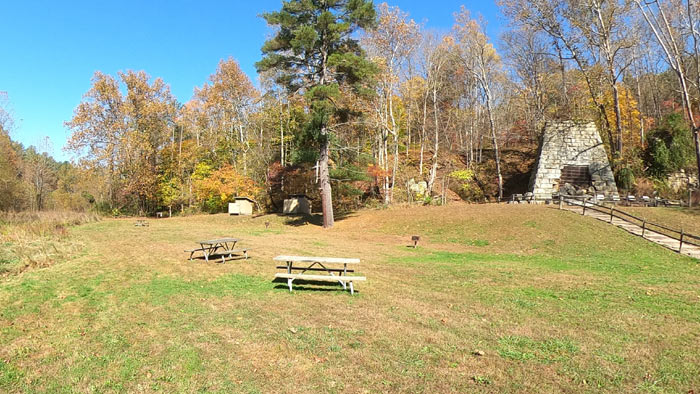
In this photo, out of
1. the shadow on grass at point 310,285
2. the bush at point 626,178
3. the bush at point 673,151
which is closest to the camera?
the shadow on grass at point 310,285

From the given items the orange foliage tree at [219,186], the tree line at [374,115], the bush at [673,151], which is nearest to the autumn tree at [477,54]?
the tree line at [374,115]

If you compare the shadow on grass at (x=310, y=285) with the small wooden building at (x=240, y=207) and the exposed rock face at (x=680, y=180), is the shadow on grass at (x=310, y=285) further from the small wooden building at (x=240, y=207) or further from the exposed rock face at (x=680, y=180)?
the exposed rock face at (x=680, y=180)

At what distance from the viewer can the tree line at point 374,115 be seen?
2345cm

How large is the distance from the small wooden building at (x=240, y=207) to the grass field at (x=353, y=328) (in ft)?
58.7

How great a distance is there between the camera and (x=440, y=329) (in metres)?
5.86

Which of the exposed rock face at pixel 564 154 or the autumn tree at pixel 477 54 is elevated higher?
the autumn tree at pixel 477 54

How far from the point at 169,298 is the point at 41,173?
44300 mm

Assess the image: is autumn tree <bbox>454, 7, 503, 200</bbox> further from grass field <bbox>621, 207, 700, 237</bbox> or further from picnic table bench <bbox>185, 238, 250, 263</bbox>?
picnic table bench <bbox>185, 238, 250, 263</bbox>

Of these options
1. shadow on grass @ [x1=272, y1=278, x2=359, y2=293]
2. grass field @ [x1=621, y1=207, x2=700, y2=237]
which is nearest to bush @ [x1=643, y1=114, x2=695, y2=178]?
grass field @ [x1=621, y1=207, x2=700, y2=237]

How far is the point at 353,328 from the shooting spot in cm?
588

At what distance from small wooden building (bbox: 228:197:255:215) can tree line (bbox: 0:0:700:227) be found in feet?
11.0

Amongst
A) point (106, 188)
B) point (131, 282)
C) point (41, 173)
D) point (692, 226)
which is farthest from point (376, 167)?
point (41, 173)

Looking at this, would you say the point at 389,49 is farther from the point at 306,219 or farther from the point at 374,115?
the point at 306,219

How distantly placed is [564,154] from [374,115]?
14400 mm
